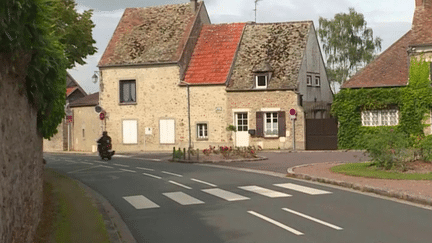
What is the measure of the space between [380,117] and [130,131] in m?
18.1

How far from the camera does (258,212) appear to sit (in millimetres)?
10391

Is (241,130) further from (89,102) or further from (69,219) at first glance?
(69,219)

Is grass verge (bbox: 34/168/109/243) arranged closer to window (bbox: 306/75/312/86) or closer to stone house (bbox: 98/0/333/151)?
stone house (bbox: 98/0/333/151)

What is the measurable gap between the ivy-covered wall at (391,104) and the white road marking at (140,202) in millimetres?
18204

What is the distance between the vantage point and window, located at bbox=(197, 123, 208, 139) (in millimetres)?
37312

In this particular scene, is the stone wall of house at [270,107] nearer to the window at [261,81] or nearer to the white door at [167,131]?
the window at [261,81]

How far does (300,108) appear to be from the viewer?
34438mm

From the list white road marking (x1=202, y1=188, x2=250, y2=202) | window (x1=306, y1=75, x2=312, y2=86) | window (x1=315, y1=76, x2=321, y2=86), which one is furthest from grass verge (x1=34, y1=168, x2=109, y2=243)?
window (x1=315, y1=76, x2=321, y2=86)

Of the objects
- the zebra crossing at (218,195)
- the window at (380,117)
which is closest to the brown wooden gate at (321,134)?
the window at (380,117)

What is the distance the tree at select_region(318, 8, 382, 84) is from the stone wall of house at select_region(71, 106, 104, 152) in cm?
2573

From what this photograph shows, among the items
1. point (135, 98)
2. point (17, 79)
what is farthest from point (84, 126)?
point (17, 79)

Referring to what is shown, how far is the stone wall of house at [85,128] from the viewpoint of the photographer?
42.0 meters

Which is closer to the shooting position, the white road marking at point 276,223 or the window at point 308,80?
the white road marking at point 276,223

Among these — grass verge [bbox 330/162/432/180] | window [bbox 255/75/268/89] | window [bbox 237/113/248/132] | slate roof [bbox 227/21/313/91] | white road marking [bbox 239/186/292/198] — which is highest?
slate roof [bbox 227/21/313/91]
